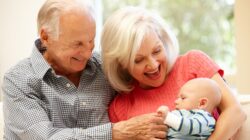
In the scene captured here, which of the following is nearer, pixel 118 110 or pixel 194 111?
pixel 194 111

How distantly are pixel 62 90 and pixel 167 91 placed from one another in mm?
478

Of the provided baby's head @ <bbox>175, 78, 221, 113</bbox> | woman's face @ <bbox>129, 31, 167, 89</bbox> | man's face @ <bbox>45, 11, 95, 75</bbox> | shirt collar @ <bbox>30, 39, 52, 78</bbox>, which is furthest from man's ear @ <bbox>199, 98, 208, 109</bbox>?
shirt collar @ <bbox>30, 39, 52, 78</bbox>

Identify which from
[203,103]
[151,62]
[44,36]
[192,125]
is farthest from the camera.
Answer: [44,36]

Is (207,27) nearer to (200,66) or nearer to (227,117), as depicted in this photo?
(200,66)

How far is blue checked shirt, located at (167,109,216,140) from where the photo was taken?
154 cm

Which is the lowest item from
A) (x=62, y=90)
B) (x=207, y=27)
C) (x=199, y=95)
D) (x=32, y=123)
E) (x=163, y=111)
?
(x=32, y=123)

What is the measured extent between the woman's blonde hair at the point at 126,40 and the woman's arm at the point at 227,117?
0.96 feet

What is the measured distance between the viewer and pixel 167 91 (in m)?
1.89

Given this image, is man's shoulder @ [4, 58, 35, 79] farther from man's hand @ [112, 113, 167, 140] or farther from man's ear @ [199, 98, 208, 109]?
man's ear @ [199, 98, 208, 109]

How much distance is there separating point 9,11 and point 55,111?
186 centimetres

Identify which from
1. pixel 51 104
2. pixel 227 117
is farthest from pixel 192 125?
pixel 51 104

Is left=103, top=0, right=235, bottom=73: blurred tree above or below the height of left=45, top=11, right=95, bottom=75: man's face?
above

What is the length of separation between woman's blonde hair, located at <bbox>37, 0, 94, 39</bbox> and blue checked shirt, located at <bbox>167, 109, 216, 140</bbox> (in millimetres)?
651

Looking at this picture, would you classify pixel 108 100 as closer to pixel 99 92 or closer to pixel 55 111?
pixel 99 92
